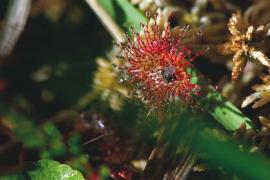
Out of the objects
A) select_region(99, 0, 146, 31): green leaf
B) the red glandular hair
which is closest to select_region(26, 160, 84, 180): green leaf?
the red glandular hair

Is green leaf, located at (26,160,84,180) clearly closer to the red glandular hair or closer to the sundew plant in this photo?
the sundew plant

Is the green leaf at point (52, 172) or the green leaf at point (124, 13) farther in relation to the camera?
the green leaf at point (124, 13)

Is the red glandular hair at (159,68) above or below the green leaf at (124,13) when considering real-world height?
below

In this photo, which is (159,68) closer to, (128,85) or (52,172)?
(128,85)

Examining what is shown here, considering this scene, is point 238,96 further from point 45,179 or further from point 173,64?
point 45,179

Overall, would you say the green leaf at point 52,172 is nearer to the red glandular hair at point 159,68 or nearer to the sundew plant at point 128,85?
the sundew plant at point 128,85

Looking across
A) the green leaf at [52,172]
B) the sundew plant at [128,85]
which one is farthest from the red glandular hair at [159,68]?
the green leaf at [52,172]
